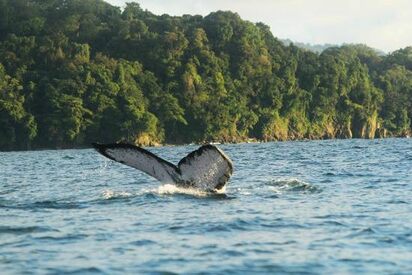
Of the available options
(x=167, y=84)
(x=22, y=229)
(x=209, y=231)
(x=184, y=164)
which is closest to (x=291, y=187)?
(x=184, y=164)

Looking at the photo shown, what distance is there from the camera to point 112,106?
106m

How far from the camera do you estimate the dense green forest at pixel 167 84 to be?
104 m

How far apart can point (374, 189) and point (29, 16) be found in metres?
116

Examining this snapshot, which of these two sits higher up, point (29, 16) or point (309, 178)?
point (29, 16)

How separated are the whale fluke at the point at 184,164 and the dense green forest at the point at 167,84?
86.1 meters

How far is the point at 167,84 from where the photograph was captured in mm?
116750

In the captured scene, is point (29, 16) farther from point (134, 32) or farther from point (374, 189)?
point (374, 189)

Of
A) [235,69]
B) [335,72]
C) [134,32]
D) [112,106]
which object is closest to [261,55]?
[235,69]

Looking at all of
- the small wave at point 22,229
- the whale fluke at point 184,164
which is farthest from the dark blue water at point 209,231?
the whale fluke at point 184,164

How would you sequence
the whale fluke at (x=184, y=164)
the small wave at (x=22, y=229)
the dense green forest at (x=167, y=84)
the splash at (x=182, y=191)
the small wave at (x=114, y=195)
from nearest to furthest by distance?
the small wave at (x=22, y=229) < the whale fluke at (x=184, y=164) < the splash at (x=182, y=191) < the small wave at (x=114, y=195) < the dense green forest at (x=167, y=84)

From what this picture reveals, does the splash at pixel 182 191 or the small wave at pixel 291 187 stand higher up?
the splash at pixel 182 191

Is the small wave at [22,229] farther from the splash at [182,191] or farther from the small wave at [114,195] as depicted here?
the small wave at [114,195]

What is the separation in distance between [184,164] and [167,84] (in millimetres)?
101686

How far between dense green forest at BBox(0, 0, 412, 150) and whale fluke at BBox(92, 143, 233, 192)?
8607 cm
